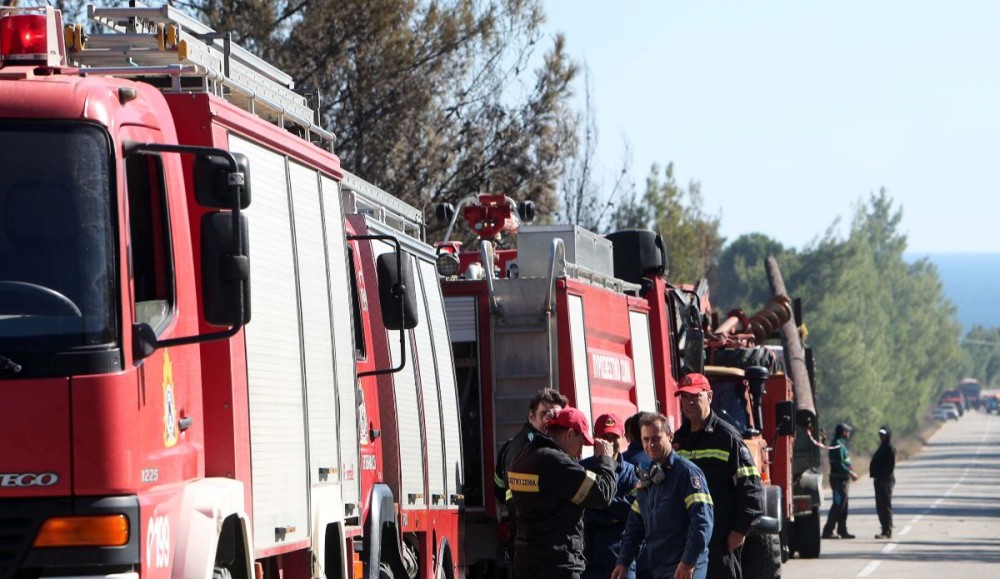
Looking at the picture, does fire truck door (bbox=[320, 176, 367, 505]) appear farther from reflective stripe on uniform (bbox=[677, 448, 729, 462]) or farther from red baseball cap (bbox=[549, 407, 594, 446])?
reflective stripe on uniform (bbox=[677, 448, 729, 462])

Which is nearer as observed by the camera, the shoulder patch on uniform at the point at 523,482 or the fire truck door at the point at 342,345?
the fire truck door at the point at 342,345

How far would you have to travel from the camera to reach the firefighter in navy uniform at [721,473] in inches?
384

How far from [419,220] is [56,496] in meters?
6.69

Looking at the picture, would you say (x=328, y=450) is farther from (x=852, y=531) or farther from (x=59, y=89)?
(x=852, y=531)

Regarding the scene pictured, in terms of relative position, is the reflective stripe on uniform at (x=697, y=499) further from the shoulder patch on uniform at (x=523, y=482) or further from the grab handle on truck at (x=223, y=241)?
the grab handle on truck at (x=223, y=241)

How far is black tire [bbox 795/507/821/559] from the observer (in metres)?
22.7

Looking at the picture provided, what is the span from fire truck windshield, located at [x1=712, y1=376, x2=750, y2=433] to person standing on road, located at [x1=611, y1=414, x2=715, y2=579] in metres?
9.16

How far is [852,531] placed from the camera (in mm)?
30156

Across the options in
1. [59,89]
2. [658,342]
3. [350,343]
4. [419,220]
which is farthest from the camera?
[658,342]

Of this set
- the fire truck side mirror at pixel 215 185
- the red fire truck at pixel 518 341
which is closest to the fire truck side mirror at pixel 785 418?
the red fire truck at pixel 518 341

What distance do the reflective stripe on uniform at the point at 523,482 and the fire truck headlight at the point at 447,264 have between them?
140 inches

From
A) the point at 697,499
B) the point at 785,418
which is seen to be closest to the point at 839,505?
the point at 785,418

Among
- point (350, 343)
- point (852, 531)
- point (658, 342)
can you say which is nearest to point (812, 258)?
point (852, 531)

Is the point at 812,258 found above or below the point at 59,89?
above
